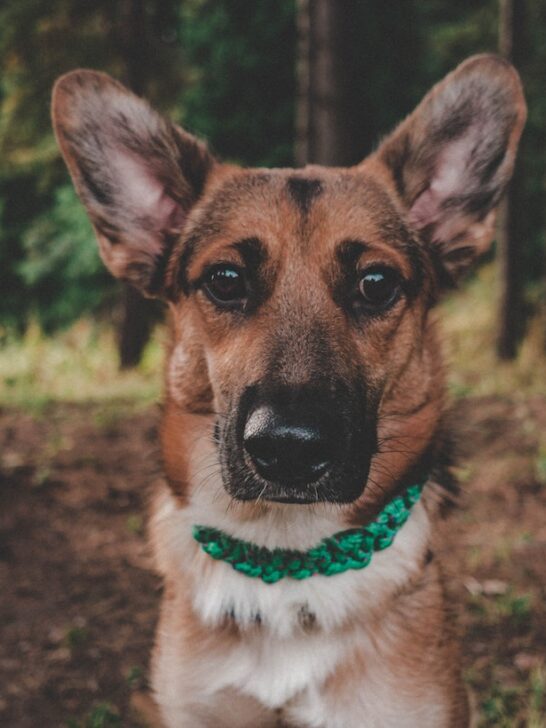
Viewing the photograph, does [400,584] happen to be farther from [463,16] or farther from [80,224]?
[463,16]

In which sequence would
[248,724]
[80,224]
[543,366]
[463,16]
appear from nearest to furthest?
[248,724]
[543,366]
[80,224]
[463,16]

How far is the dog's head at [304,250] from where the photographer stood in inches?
93.2

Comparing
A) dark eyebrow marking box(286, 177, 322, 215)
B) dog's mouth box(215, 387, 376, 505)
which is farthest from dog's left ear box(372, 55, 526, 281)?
dog's mouth box(215, 387, 376, 505)

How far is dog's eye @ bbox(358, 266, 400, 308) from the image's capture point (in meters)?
2.58

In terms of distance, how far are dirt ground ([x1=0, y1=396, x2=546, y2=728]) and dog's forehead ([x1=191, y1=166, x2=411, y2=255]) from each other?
3.25 feet

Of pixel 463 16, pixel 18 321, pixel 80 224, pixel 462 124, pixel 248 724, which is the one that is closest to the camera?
pixel 248 724

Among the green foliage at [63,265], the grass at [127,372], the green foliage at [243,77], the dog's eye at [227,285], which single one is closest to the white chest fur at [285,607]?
the dog's eye at [227,285]

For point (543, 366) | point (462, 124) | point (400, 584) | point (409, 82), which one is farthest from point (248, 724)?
point (409, 82)

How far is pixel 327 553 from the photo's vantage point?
8.37 ft

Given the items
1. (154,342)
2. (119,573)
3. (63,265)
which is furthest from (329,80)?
(63,265)

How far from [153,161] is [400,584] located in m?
1.80

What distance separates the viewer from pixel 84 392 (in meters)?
9.23

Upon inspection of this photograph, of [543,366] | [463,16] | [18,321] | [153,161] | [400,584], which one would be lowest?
[18,321]

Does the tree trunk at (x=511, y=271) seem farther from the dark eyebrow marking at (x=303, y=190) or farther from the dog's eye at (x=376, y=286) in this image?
the dog's eye at (x=376, y=286)
